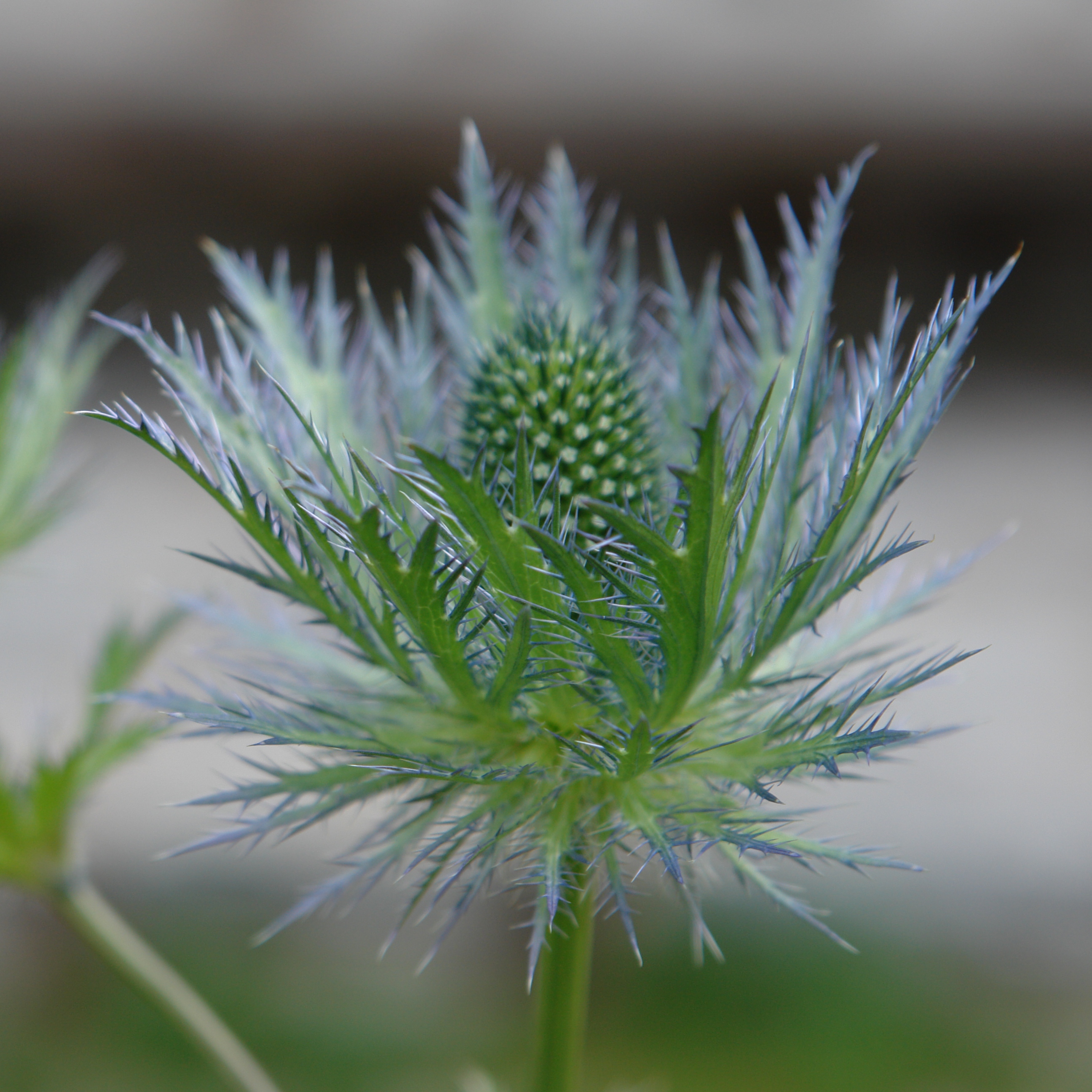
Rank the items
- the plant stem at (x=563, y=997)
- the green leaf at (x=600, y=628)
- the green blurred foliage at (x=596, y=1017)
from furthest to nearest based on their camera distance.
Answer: the green blurred foliage at (x=596, y=1017) < the plant stem at (x=563, y=997) < the green leaf at (x=600, y=628)

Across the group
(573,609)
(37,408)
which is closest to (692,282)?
(37,408)

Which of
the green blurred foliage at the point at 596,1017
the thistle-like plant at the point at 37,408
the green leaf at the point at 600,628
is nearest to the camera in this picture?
the green leaf at the point at 600,628

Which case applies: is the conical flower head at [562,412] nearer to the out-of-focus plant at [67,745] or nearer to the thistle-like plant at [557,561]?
the thistle-like plant at [557,561]

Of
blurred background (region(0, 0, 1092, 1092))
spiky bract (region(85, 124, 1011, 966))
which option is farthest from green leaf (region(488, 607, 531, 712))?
blurred background (region(0, 0, 1092, 1092))

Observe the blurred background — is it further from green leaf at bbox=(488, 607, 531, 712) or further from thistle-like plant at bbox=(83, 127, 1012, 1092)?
green leaf at bbox=(488, 607, 531, 712)

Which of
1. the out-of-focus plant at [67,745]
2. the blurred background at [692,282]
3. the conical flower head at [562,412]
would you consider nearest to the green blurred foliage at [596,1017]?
the blurred background at [692,282]

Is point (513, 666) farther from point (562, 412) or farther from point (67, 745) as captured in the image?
point (67, 745)

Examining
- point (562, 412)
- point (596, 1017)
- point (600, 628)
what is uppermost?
point (562, 412)

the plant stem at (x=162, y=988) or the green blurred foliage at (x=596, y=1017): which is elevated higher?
the plant stem at (x=162, y=988)

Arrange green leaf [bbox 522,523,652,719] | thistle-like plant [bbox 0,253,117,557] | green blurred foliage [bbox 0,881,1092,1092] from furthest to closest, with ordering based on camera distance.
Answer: green blurred foliage [bbox 0,881,1092,1092]
thistle-like plant [bbox 0,253,117,557]
green leaf [bbox 522,523,652,719]
